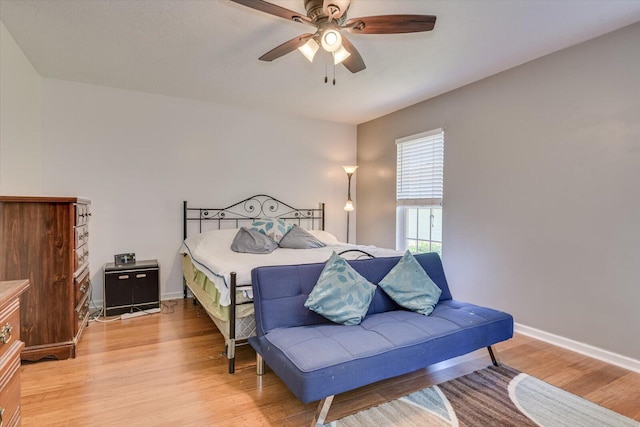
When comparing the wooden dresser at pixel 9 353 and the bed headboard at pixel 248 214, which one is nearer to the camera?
the wooden dresser at pixel 9 353

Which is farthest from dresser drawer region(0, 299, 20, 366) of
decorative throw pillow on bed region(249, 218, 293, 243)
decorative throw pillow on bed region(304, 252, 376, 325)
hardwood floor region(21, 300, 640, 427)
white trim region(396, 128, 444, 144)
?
white trim region(396, 128, 444, 144)

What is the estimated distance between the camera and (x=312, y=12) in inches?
78.6

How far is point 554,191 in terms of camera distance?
9.60ft

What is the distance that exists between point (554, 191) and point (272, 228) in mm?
2914

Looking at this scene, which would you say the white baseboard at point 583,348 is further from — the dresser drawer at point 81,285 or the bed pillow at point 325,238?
the dresser drawer at point 81,285

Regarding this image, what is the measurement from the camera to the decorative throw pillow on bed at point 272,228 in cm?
402

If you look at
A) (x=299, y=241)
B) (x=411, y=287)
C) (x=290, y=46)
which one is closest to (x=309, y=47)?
(x=290, y=46)

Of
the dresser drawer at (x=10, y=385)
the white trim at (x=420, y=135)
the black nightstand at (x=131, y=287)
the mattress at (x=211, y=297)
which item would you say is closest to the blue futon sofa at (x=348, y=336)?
the mattress at (x=211, y=297)

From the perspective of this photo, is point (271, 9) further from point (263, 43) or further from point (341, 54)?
point (263, 43)

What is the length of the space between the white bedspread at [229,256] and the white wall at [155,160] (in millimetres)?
599

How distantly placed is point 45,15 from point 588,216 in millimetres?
4426

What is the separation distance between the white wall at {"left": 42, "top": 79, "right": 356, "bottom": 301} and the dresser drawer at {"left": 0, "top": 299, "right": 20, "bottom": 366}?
290 cm

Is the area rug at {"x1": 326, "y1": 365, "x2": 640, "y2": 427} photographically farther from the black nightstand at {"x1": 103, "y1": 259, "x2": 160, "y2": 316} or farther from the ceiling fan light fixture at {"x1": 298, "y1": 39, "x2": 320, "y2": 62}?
the black nightstand at {"x1": 103, "y1": 259, "x2": 160, "y2": 316}

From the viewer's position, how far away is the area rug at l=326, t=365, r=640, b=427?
6.05ft
